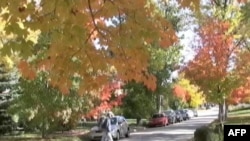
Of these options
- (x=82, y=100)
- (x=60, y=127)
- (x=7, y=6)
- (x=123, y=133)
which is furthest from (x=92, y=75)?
(x=60, y=127)

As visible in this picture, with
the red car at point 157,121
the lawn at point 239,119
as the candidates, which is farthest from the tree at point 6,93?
the lawn at point 239,119

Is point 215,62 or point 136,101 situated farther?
point 136,101

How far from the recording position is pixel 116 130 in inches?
936

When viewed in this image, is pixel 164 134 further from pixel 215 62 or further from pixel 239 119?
pixel 215 62

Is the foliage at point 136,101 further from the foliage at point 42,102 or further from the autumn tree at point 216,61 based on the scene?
A: the autumn tree at point 216,61

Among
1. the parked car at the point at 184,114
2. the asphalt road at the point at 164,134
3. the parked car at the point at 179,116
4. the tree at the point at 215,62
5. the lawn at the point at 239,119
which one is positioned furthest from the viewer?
the parked car at the point at 184,114

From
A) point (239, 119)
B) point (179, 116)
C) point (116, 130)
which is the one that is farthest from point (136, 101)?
point (116, 130)

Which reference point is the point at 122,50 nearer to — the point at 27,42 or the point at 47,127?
the point at 27,42

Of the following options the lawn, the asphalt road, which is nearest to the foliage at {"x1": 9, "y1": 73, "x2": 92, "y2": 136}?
the asphalt road

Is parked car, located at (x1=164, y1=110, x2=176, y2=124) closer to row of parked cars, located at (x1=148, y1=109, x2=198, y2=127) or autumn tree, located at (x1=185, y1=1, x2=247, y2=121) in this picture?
row of parked cars, located at (x1=148, y1=109, x2=198, y2=127)

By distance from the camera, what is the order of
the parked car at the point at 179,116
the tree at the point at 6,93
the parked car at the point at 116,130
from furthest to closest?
the parked car at the point at 179,116 → the tree at the point at 6,93 → the parked car at the point at 116,130

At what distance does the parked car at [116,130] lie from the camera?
22998 millimetres

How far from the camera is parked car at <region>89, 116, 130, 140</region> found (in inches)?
905

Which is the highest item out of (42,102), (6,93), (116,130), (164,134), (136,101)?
(6,93)
